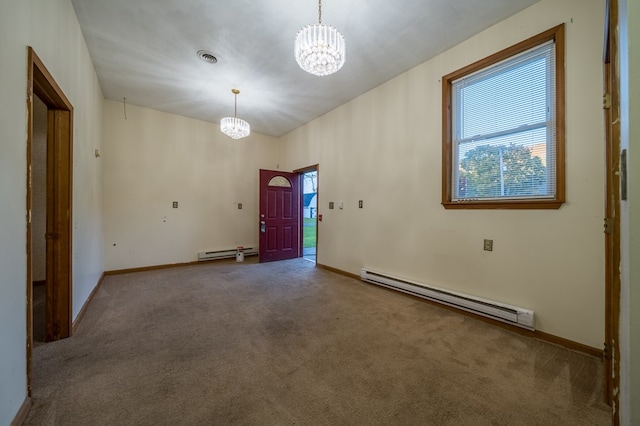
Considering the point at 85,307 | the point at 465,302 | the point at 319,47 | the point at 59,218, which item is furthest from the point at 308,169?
the point at 85,307

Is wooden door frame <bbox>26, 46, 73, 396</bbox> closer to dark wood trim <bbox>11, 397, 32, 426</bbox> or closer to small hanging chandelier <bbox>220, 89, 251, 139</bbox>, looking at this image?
dark wood trim <bbox>11, 397, 32, 426</bbox>

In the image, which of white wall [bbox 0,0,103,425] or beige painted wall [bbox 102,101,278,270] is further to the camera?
beige painted wall [bbox 102,101,278,270]

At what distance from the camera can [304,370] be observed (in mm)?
1771

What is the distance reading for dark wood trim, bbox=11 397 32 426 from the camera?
1.28m

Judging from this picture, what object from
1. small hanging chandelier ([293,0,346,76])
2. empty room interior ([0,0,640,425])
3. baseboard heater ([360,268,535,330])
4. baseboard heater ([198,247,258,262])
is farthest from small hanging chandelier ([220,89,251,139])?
baseboard heater ([360,268,535,330])

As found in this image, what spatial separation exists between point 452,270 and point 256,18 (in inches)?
135

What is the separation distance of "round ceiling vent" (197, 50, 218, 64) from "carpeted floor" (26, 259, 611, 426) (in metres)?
3.05

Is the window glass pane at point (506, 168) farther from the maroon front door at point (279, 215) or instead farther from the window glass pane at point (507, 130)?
the maroon front door at point (279, 215)

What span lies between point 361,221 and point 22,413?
368 cm

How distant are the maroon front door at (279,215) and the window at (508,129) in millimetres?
3668

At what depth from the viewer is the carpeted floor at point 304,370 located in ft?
4.61

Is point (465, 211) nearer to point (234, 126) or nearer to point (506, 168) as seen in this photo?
point (506, 168)

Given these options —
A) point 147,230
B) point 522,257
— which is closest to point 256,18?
point 522,257

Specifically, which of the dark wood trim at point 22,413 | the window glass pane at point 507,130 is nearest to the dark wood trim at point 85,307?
the dark wood trim at point 22,413
